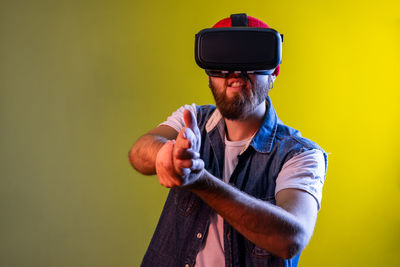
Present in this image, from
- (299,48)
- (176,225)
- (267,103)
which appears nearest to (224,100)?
(267,103)

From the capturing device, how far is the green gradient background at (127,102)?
1901 mm

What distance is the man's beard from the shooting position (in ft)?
3.68

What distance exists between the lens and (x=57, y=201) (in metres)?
1.96

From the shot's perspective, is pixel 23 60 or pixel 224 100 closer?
pixel 224 100

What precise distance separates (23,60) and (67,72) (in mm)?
Answer: 192

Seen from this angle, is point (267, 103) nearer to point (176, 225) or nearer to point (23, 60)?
point (176, 225)

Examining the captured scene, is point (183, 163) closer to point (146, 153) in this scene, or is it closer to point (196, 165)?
point (196, 165)

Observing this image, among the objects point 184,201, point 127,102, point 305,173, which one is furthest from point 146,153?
point 127,102

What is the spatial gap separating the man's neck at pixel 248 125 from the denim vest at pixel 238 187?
0.02m

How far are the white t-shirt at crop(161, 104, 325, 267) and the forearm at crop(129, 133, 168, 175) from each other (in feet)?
0.61

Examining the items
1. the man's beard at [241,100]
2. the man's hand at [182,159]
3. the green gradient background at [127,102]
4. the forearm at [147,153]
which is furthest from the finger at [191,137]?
the green gradient background at [127,102]

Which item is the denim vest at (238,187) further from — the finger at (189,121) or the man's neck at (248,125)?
the finger at (189,121)

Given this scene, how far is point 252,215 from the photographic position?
0.87 meters

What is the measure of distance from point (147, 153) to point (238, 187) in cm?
30
